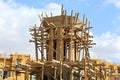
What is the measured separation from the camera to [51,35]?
36.2 meters

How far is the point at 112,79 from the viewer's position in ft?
266

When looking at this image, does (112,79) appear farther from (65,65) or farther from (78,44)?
(65,65)

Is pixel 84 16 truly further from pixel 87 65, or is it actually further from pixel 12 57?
pixel 12 57

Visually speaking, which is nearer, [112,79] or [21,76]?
[21,76]

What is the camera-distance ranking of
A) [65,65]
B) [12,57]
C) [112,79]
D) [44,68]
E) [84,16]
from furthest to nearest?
[112,79] < [12,57] < [84,16] < [44,68] < [65,65]

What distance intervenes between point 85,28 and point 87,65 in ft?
19.8

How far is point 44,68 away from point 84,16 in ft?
25.0

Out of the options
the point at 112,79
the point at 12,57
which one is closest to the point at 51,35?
the point at 12,57

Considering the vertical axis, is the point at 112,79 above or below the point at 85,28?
below

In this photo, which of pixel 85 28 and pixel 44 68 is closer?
pixel 44 68

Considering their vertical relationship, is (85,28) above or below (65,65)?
above

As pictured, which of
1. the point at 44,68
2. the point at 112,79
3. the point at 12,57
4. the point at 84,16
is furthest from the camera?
the point at 112,79

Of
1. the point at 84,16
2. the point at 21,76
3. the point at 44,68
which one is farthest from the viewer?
the point at 21,76

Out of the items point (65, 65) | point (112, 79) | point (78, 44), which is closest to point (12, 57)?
point (112, 79)
